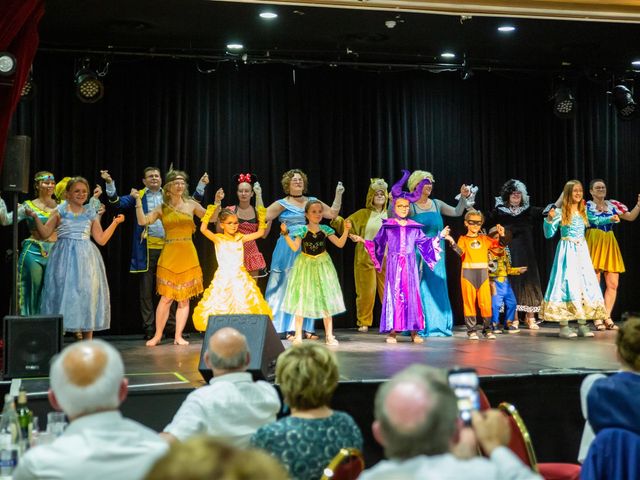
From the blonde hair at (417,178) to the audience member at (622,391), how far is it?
5.93 metres

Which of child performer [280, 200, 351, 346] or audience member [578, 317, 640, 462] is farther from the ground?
child performer [280, 200, 351, 346]

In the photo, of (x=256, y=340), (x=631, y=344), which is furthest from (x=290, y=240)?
(x=631, y=344)

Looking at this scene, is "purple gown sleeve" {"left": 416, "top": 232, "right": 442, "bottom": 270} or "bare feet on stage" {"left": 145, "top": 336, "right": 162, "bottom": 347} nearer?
"bare feet on stage" {"left": 145, "top": 336, "right": 162, "bottom": 347}

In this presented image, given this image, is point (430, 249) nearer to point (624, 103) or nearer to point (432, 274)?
point (432, 274)

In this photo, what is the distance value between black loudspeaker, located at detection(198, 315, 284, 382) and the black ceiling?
3260 mm

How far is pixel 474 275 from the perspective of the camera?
29.1 feet

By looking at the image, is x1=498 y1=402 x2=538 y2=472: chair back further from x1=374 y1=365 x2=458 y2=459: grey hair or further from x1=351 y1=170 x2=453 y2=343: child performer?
x1=351 y1=170 x2=453 y2=343: child performer

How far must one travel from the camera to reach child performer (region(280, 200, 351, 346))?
7930mm

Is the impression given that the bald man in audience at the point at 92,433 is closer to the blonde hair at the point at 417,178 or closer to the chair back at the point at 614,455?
the chair back at the point at 614,455

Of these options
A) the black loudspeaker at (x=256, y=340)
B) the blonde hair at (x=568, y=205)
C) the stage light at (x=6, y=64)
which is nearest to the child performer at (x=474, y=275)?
the blonde hair at (x=568, y=205)

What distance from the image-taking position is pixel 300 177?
8547 millimetres

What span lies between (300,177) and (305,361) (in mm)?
5701

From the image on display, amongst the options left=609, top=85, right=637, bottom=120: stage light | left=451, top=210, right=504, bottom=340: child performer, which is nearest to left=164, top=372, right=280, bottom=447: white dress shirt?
left=451, top=210, right=504, bottom=340: child performer

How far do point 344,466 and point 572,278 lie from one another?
6.49 metres
